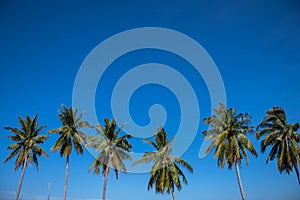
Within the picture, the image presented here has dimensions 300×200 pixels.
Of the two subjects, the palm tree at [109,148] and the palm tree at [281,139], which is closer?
the palm tree at [281,139]

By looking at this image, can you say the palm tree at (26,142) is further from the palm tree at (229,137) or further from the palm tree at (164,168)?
the palm tree at (229,137)

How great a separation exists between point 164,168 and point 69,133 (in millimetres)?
13816

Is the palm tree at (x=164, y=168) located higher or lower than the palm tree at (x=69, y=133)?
lower

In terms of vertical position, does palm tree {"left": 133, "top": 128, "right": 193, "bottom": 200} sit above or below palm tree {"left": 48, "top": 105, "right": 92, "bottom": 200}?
below

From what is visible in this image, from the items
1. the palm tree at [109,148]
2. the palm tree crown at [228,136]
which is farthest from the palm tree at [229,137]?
the palm tree at [109,148]

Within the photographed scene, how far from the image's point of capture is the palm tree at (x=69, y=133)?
97.8 feet

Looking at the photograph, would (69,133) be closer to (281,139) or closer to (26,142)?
(26,142)

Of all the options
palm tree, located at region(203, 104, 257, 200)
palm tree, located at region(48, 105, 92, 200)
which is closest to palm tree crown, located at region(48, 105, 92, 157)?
palm tree, located at region(48, 105, 92, 200)

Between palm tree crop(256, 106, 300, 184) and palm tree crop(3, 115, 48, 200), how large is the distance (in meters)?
30.7

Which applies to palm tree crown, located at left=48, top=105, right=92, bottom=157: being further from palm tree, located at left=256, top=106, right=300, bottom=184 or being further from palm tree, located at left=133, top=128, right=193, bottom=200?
palm tree, located at left=256, top=106, right=300, bottom=184

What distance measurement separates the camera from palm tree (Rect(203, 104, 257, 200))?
82.4 feet

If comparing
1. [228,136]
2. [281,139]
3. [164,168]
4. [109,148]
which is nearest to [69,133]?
[109,148]

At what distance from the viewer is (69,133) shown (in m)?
30.1

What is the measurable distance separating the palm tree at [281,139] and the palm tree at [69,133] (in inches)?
935
